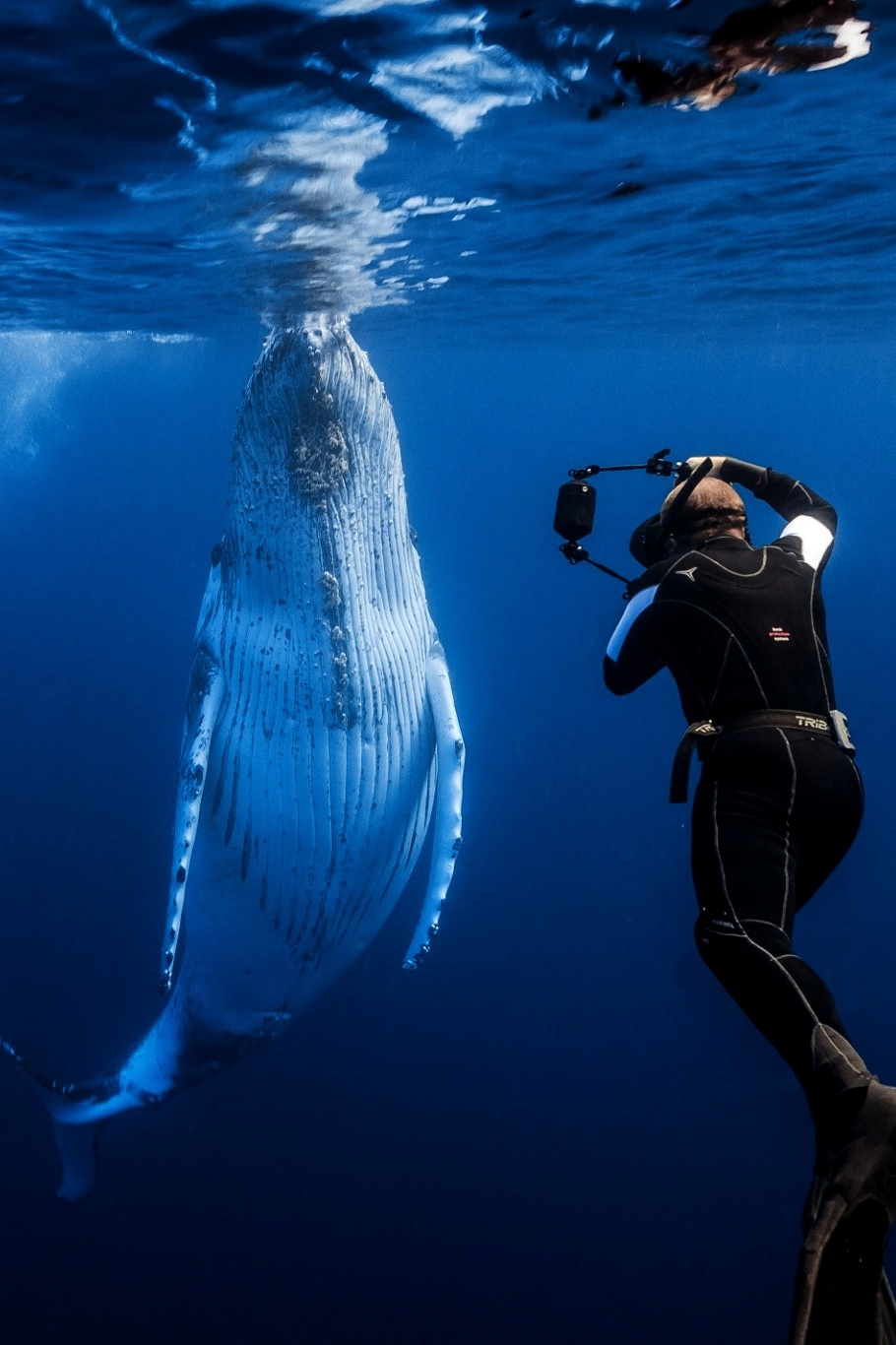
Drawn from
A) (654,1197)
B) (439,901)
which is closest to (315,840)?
(439,901)

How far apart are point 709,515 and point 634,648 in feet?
2.83

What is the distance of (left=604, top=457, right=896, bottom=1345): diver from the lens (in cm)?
290

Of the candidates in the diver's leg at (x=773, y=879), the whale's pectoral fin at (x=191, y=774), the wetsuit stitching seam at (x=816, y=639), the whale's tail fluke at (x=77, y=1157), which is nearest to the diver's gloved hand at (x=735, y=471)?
the wetsuit stitching seam at (x=816, y=639)

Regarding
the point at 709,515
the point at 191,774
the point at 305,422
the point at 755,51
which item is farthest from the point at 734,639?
the point at 755,51

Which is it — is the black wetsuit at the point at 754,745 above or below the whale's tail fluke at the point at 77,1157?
above

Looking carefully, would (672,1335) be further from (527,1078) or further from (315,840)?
(315,840)

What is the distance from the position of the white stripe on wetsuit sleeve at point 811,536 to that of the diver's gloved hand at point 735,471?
0.34 m

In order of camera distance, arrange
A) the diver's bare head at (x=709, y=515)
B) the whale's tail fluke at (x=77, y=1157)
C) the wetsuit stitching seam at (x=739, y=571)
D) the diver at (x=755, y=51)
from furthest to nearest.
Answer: the whale's tail fluke at (x=77, y=1157) → the diver at (x=755, y=51) → the diver's bare head at (x=709, y=515) → the wetsuit stitching seam at (x=739, y=571)

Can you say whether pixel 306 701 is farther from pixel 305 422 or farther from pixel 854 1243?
pixel 854 1243

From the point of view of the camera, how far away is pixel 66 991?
52.2 feet

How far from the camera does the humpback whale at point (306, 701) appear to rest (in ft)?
20.3

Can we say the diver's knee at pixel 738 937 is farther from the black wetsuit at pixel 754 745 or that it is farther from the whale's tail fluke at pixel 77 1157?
the whale's tail fluke at pixel 77 1157

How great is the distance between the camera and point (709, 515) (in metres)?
4.75

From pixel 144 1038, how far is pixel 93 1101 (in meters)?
0.69
